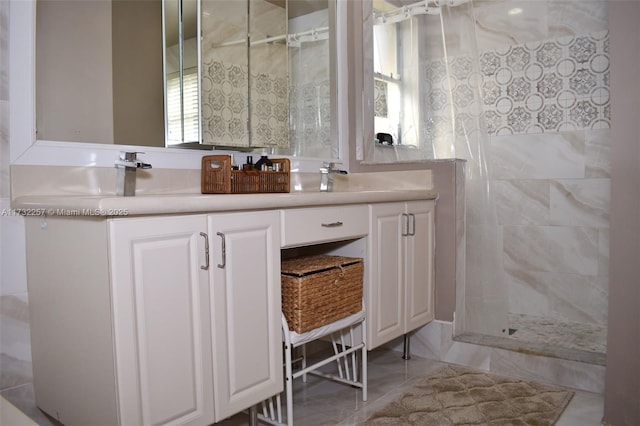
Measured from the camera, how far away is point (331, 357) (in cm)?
206

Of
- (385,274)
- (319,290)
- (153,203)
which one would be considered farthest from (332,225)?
(153,203)

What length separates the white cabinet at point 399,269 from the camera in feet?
7.09

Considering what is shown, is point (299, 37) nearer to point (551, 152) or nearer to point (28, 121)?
point (28, 121)

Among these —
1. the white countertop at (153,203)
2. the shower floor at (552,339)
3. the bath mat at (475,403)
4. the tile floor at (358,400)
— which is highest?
the white countertop at (153,203)

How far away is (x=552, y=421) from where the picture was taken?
192cm

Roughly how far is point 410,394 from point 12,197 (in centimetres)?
172

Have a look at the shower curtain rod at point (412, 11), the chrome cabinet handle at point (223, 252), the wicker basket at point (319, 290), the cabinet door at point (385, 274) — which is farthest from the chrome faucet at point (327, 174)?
the chrome cabinet handle at point (223, 252)

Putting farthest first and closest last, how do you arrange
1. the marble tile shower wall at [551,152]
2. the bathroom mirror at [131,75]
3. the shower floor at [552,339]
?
the marble tile shower wall at [551,152] → the shower floor at [552,339] → the bathroom mirror at [131,75]

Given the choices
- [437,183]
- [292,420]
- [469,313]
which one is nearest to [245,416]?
[292,420]

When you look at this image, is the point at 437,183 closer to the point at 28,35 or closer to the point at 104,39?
the point at 104,39

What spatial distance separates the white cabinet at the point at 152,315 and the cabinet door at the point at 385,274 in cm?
58

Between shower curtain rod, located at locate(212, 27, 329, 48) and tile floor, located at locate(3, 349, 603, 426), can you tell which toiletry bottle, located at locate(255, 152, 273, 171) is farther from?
tile floor, located at locate(3, 349, 603, 426)

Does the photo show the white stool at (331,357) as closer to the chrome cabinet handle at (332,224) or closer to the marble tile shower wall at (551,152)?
the chrome cabinet handle at (332,224)

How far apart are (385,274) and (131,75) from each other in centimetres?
131
